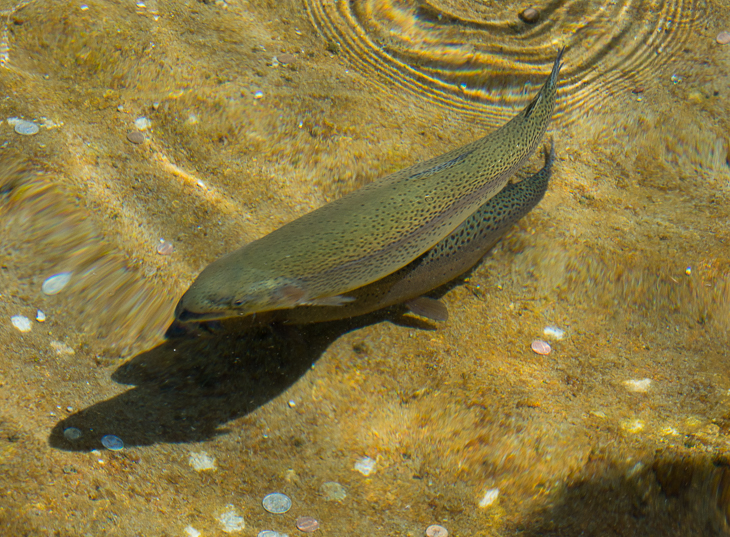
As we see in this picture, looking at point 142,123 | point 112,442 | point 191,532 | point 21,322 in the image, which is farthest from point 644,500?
point 142,123

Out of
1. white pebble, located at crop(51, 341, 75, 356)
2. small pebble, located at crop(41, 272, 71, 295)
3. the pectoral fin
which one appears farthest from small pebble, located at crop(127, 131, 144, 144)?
the pectoral fin

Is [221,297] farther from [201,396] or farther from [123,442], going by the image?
[123,442]

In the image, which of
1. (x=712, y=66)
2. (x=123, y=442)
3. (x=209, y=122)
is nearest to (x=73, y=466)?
(x=123, y=442)

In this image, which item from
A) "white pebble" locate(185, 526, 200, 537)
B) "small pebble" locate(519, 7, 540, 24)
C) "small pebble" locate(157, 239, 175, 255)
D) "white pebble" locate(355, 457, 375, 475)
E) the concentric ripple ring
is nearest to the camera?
"white pebble" locate(185, 526, 200, 537)

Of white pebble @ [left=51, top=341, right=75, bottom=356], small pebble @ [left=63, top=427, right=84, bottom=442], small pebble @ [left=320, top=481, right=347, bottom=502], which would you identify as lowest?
white pebble @ [left=51, top=341, right=75, bottom=356]

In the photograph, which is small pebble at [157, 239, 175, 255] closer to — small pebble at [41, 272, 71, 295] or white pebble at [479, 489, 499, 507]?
small pebble at [41, 272, 71, 295]

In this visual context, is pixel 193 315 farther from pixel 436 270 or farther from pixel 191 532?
pixel 436 270
